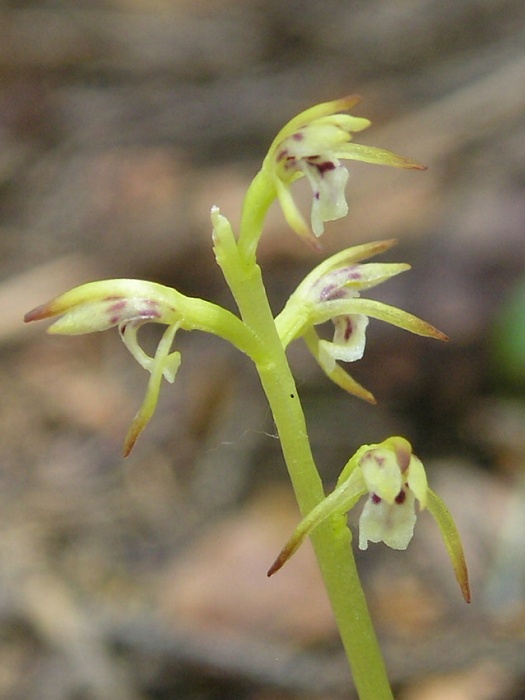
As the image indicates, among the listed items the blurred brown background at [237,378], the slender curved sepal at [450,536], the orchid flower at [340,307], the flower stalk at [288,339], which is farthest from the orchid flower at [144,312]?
the blurred brown background at [237,378]

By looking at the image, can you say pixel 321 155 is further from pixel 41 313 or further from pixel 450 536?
pixel 450 536

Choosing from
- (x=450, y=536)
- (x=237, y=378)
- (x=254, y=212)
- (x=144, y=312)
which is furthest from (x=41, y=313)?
(x=237, y=378)

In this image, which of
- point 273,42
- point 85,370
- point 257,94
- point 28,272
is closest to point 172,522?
point 85,370

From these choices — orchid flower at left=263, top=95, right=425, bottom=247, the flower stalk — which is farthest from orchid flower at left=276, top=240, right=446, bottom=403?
orchid flower at left=263, top=95, right=425, bottom=247

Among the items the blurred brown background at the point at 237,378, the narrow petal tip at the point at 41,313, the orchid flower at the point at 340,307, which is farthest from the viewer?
the blurred brown background at the point at 237,378

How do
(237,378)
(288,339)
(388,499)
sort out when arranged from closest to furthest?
(388,499)
(288,339)
(237,378)

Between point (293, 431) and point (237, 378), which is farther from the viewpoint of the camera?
point (237, 378)

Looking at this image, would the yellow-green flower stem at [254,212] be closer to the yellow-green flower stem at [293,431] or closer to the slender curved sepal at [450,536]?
the yellow-green flower stem at [293,431]
